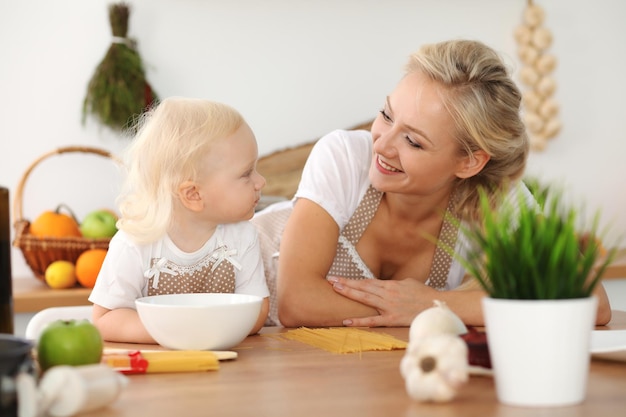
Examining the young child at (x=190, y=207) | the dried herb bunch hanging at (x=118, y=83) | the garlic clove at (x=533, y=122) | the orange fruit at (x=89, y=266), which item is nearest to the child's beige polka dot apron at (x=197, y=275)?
the young child at (x=190, y=207)

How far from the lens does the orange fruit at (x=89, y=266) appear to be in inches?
108

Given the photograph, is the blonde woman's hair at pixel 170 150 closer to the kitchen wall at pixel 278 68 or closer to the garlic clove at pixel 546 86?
the kitchen wall at pixel 278 68

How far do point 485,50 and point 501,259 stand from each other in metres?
1.05

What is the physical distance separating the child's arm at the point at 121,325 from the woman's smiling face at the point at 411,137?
2.10ft

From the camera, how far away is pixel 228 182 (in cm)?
152

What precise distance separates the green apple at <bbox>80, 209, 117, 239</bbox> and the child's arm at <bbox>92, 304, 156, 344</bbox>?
A: 149 centimetres

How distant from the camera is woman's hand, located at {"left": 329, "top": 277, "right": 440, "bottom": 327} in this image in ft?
5.32

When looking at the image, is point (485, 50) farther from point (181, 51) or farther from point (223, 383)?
point (181, 51)

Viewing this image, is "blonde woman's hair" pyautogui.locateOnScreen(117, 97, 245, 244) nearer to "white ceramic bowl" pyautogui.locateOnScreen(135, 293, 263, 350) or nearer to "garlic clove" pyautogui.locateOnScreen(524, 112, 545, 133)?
"white ceramic bowl" pyautogui.locateOnScreen(135, 293, 263, 350)

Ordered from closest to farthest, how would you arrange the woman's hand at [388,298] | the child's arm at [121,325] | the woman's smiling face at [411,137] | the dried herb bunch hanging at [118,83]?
the child's arm at [121,325]
the woman's hand at [388,298]
the woman's smiling face at [411,137]
the dried herb bunch hanging at [118,83]

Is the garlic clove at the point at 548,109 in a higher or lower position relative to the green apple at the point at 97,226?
higher

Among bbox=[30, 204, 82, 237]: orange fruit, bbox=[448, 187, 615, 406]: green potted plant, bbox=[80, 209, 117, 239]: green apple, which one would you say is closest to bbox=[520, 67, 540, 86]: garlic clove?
bbox=[80, 209, 117, 239]: green apple

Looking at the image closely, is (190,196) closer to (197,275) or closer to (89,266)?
(197,275)

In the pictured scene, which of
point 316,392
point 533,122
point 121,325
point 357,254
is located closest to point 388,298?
point 357,254
